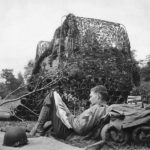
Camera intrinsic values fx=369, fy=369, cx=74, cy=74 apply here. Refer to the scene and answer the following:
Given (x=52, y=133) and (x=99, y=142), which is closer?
(x=99, y=142)

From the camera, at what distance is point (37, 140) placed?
7.50 m

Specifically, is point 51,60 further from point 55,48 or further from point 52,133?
point 52,133

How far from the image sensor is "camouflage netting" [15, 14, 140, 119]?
1077 cm

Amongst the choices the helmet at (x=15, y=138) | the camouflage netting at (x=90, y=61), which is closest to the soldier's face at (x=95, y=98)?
the helmet at (x=15, y=138)

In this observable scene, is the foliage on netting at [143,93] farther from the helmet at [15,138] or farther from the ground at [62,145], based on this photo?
the helmet at [15,138]

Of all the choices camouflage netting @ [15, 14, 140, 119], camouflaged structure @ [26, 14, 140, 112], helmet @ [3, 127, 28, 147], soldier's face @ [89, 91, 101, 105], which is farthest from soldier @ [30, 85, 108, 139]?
camouflaged structure @ [26, 14, 140, 112]

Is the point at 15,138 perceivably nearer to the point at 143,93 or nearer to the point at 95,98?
the point at 95,98

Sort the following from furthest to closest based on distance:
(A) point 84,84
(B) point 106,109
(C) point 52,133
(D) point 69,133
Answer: (A) point 84,84 → (C) point 52,133 → (D) point 69,133 → (B) point 106,109

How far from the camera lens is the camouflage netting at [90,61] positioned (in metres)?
10.8

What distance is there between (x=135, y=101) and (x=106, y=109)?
2.87 m

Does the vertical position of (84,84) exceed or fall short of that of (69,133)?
it exceeds it

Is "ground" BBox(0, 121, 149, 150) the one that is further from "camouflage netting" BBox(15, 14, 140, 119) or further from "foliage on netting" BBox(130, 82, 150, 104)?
"camouflage netting" BBox(15, 14, 140, 119)

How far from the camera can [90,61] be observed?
10.7 m

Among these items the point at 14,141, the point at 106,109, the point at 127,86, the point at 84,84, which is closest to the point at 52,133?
the point at 14,141
